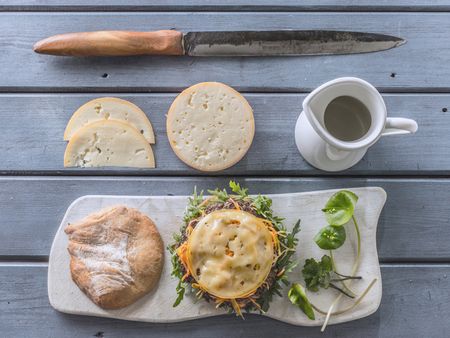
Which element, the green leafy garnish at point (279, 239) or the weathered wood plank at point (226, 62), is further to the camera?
the weathered wood plank at point (226, 62)

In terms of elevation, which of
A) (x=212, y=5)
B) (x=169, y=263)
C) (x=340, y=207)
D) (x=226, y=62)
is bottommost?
(x=169, y=263)

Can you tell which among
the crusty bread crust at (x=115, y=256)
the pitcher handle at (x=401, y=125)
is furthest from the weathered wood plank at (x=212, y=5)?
the crusty bread crust at (x=115, y=256)

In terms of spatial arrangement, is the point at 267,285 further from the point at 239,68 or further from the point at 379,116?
the point at 239,68

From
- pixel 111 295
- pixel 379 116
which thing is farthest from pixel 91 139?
pixel 379 116

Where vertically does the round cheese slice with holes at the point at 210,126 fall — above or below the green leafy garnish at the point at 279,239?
above

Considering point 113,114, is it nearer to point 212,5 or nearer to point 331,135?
point 212,5

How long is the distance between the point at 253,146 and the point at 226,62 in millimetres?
202

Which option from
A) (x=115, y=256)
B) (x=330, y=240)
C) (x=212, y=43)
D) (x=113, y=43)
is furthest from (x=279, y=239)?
(x=113, y=43)

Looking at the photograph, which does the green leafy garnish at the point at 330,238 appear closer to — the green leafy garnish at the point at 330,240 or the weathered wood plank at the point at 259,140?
the green leafy garnish at the point at 330,240

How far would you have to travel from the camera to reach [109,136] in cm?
99

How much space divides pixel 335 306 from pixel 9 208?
2.46 ft

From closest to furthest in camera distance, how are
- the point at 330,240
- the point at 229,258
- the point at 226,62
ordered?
1. the point at 229,258
2. the point at 330,240
3. the point at 226,62

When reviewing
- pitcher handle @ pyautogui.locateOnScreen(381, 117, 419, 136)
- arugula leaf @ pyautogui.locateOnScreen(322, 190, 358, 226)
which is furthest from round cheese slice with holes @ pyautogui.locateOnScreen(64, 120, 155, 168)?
pitcher handle @ pyautogui.locateOnScreen(381, 117, 419, 136)

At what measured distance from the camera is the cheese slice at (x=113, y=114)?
100 cm
